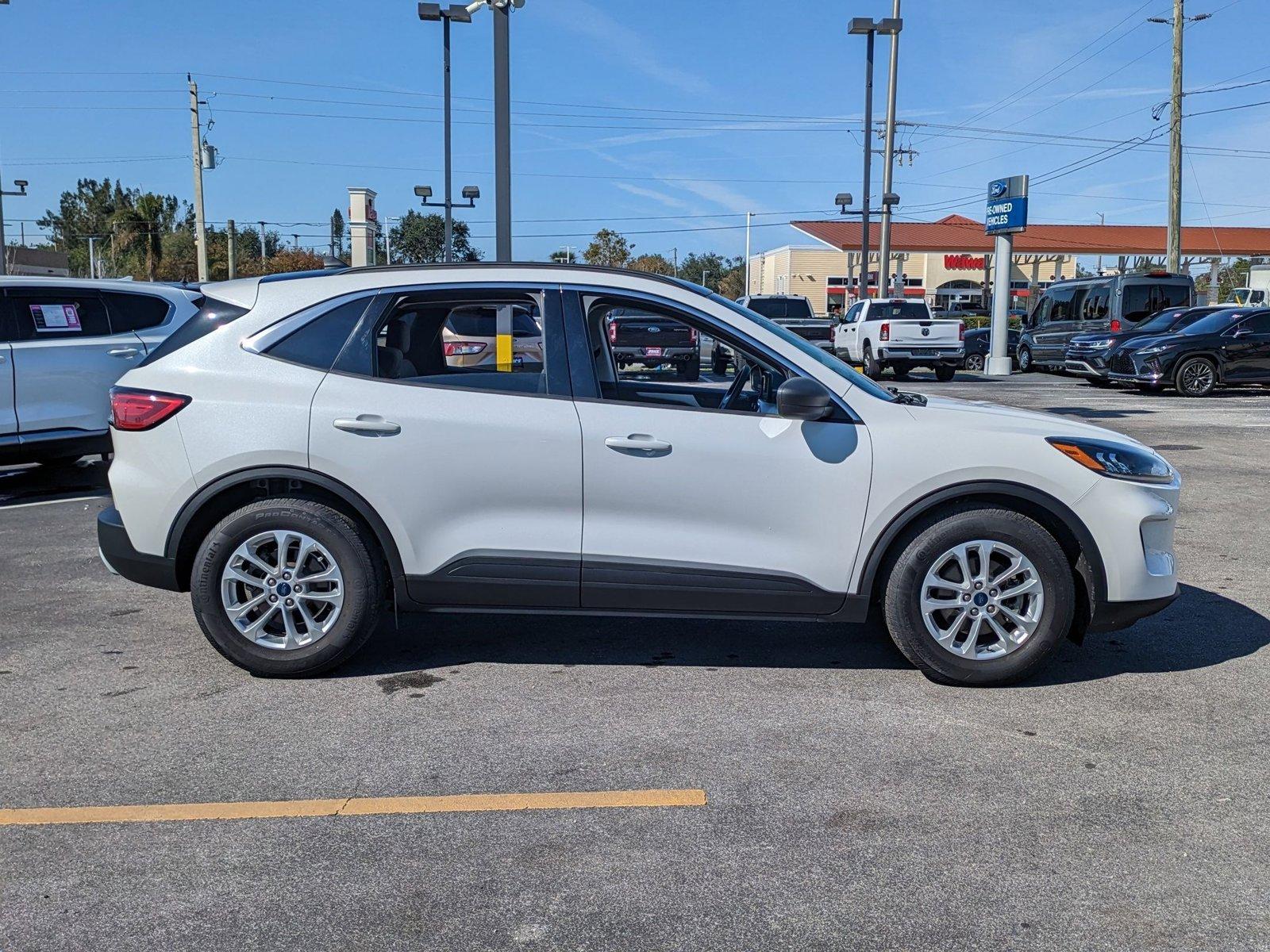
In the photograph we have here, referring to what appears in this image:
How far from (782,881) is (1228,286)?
81.0 metres

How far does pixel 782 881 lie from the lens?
127 inches

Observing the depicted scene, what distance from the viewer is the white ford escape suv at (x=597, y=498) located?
187 inches

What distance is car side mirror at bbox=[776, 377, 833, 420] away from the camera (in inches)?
183

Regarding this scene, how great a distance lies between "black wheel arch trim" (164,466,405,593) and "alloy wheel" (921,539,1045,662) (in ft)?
7.37

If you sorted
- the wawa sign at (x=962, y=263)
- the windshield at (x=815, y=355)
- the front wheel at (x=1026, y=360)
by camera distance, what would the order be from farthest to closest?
the wawa sign at (x=962, y=263) → the front wheel at (x=1026, y=360) → the windshield at (x=815, y=355)

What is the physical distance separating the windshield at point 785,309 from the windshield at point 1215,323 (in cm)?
860

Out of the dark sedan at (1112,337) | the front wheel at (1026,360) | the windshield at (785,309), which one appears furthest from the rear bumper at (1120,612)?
the front wheel at (1026,360)

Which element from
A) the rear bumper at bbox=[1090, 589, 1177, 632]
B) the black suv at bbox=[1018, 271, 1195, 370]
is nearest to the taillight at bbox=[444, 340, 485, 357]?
the rear bumper at bbox=[1090, 589, 1177, 632]

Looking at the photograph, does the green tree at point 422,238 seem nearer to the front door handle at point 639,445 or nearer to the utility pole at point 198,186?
the utility pole at point 198,186

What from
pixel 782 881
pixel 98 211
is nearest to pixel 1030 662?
pixel 782 881

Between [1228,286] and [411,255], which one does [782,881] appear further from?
[411,255]

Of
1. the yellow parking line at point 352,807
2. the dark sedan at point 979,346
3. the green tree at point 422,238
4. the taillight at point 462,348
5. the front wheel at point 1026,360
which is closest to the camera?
the yellow parking line at point 352,807

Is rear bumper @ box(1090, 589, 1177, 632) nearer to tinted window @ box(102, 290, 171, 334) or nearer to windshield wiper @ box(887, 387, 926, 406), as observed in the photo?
windshield wiper @ box(887, 387, 926, 406)

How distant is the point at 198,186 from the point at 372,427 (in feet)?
129
